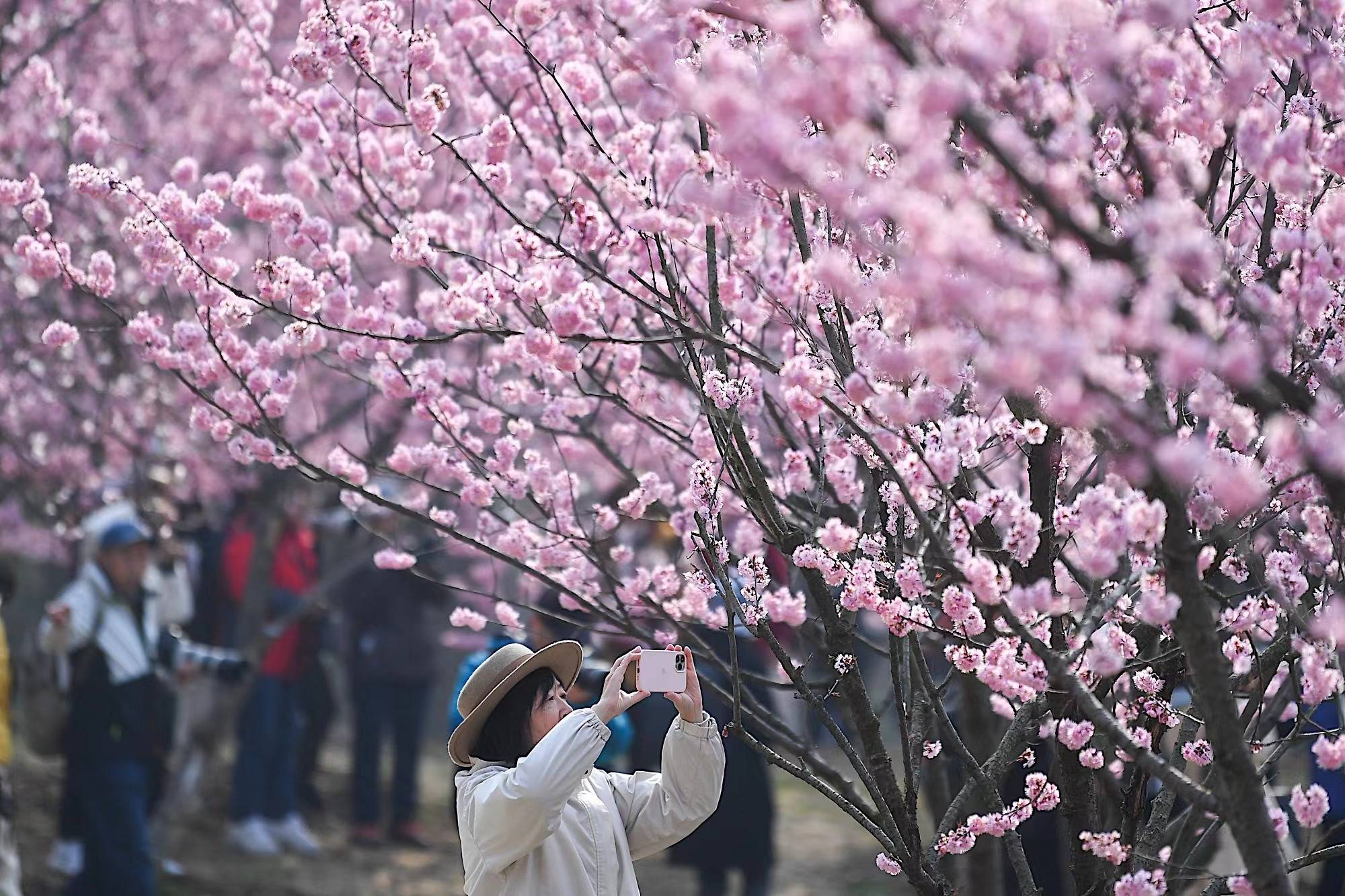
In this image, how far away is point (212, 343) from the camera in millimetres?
4062

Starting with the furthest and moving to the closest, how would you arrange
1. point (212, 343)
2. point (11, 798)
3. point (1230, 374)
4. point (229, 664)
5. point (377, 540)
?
point (377, 540) < point (229, 664) < point (11, 798) < point (212, 343) < point (1230, 374)

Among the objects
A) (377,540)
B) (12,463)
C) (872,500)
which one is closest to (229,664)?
(377,540)

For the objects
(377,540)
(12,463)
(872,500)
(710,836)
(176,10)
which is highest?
(176,10)

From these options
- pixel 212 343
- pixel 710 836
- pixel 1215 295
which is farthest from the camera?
pixel 710 836

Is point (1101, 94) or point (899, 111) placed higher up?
point (1101, 94)

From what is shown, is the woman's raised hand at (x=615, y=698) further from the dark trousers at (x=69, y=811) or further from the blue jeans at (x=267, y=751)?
the blue jeans at (x=267, y=751)

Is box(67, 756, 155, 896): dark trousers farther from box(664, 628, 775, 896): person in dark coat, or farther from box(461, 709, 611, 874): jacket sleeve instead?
box(461, 709, 611, 874): jacket sleeve

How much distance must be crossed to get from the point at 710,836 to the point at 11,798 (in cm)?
292

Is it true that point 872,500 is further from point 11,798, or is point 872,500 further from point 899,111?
point 11,798

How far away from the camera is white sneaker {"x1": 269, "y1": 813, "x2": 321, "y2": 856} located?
9.09m

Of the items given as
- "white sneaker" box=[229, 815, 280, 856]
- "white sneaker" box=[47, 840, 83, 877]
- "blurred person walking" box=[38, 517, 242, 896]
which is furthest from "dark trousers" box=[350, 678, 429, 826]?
"blurred person walking" box=[38, 517, 242, 896]

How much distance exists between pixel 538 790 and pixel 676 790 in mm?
428

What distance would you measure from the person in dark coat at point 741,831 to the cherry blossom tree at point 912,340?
4.16ft

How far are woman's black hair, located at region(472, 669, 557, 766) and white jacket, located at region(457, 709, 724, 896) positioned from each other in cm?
4
